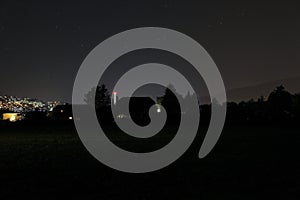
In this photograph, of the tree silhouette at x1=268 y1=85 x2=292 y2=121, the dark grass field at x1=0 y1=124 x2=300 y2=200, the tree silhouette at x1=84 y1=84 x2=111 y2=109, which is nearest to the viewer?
the dark grass field at x1=0 y1=124 x2=300 y2=200

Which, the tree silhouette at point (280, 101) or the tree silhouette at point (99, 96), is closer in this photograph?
the tree silhouette at point (280, 101)

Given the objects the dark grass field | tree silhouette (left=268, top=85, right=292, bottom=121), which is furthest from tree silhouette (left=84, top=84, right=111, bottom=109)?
the dark grass field

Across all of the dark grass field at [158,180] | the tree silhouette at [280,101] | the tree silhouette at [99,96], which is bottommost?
the dark grass field at [158,180]

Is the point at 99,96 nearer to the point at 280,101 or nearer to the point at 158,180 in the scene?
the point at 280,101

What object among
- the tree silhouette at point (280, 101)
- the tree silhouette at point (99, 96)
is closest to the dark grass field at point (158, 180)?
the tree silhouette at point (280, 101)

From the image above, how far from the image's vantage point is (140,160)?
459 inches

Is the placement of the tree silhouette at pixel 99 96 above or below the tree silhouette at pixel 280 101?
above

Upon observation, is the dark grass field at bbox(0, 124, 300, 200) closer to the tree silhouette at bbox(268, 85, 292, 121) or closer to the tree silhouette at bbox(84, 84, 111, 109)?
the tree silhouette at bbox(268, 85, 292, 121)

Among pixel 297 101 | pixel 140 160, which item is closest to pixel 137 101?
pixel 297 101

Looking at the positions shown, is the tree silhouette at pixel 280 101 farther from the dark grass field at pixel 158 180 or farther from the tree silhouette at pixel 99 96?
the dark grass field at pixel 158 180

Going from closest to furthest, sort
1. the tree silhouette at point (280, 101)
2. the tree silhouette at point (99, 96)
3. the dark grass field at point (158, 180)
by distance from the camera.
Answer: the dark grass field at point (158, 180) < the tree silhouette at point (280, 101) < the tree silhouette at point (99, 96)

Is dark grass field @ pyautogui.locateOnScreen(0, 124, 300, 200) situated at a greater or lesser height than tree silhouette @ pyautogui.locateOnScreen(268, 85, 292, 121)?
lesser

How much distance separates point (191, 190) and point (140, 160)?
4809 mm

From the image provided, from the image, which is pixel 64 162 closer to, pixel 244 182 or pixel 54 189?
pixel 54 189
